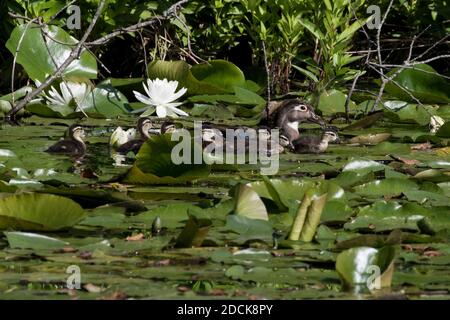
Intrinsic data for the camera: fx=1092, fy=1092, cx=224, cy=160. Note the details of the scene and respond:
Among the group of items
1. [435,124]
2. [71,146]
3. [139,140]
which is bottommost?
[71,146]

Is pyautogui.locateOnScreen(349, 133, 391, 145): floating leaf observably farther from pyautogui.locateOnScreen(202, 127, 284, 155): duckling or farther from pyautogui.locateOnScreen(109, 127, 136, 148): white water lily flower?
pyautogui.locateOnScreen(109, 127, 136, 148): white water lily flower

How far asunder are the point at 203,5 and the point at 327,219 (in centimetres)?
547

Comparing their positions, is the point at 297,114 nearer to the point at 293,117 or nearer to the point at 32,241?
the point at 293,117

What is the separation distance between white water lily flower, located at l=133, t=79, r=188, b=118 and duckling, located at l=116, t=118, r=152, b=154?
493 millimetres

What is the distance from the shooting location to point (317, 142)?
774 centimetres

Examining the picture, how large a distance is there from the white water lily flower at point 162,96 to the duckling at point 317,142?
1187 millimetres

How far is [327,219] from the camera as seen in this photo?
211 inches

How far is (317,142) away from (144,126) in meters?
1.30

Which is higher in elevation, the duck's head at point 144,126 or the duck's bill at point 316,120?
the duck's bill at point 316,120

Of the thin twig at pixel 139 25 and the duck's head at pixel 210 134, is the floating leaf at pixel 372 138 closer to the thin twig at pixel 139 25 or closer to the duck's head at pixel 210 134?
the duck's head at pixel 210 134

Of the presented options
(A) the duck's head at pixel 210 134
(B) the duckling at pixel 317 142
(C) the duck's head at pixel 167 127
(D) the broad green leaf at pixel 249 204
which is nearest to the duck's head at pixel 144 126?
(C) the duck's head at pixel 167 127

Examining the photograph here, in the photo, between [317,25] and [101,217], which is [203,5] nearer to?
[317,25]

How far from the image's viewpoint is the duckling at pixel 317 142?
7.65 m

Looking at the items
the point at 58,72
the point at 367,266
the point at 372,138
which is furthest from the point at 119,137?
the point at 367,266
